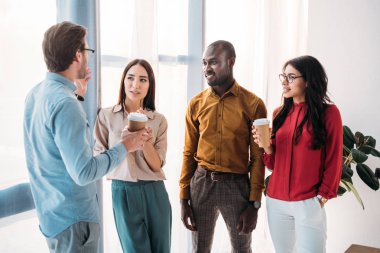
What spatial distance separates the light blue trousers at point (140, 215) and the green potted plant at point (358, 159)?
1.27 m

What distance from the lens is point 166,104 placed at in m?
2.54

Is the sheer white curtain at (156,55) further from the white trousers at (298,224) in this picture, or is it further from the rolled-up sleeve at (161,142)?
the white trousers at (298,224)

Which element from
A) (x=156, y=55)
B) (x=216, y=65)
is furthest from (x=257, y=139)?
(x=156, y=55)

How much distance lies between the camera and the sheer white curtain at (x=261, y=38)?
10.0 ft

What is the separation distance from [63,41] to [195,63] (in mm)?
1585

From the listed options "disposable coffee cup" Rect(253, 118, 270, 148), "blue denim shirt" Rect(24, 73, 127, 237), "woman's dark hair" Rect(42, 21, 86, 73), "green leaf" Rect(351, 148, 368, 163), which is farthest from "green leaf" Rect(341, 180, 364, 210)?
"woman's dark hair" Rect(42, 21, 86, 73)

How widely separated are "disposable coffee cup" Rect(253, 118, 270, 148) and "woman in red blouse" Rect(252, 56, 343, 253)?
0.09 feet

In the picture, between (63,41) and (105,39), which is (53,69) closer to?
(63,41)

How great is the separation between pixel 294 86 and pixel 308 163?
1.19 feet

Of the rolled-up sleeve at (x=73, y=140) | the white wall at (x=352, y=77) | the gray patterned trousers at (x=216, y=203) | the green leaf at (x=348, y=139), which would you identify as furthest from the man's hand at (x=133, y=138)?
the white wall at (x=352, y=77)

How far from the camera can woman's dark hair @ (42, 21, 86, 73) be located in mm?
1360

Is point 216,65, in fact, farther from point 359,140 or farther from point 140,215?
point 359,140

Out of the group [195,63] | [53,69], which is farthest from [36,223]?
[195,63]

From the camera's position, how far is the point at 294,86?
1.90m
